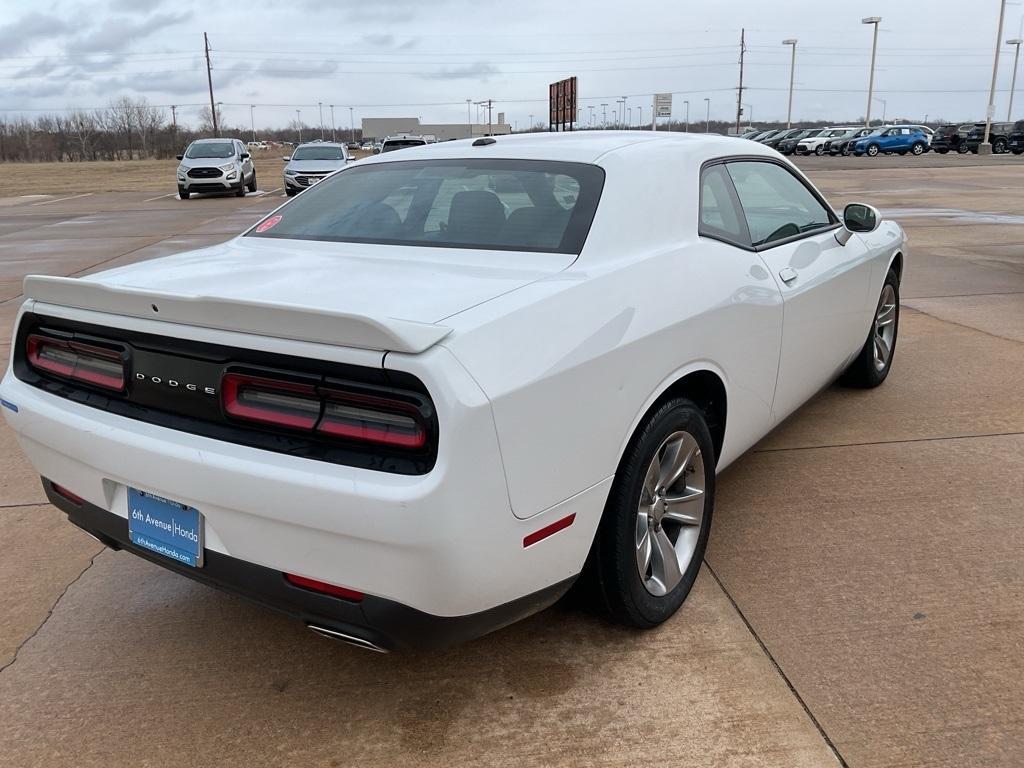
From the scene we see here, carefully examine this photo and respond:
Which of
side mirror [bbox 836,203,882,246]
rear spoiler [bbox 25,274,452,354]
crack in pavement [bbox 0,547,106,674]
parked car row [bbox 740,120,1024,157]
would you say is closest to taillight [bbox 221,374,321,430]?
rear spoiler [bbox 25,274,452,354]

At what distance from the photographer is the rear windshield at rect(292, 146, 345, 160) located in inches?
907

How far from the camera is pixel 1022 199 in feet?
60.5

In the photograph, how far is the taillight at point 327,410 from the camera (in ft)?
6.34

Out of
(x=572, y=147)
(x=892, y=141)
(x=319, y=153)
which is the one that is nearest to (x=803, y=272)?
(x=572, y=147)

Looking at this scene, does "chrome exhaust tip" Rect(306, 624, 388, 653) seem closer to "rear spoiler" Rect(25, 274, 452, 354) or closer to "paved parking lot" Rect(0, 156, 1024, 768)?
"paved parking lot" Rect(0, 156, 1024, 768)

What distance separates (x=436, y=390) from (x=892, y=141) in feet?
171

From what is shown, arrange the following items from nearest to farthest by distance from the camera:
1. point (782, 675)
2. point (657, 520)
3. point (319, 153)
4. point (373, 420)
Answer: point (373, 420), point (782, 675), point (657, 520), point (319, 153)

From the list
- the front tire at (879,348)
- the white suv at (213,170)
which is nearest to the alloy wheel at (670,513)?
the front tire at (879,348)

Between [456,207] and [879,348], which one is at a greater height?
[456,207]

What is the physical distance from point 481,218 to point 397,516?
144 centimetres

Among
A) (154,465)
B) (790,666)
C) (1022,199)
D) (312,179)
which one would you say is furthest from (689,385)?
(312,179)

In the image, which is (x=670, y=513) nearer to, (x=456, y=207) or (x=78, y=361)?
(x=456, y=207)

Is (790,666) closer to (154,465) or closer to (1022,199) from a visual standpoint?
(154,465)

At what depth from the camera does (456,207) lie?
3129 millimetres
